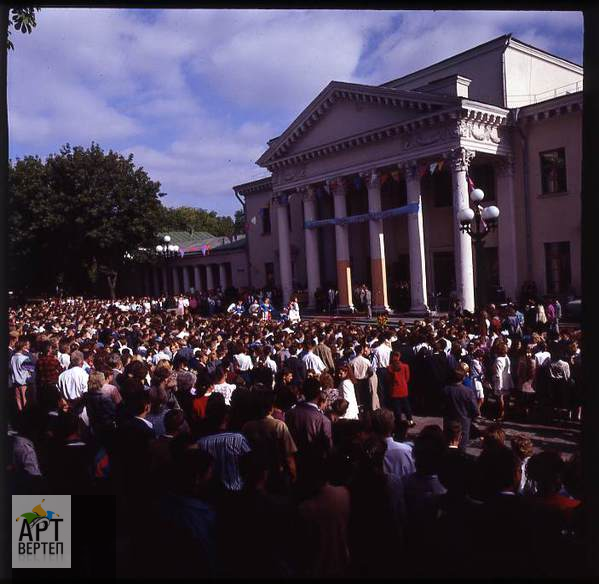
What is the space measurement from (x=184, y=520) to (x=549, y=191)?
71.4 feet

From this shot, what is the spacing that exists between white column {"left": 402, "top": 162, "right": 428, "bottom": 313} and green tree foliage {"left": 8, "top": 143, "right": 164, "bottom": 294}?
23165mm

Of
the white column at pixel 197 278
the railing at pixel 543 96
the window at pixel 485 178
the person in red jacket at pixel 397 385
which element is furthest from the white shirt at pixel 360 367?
the white column at pixel 197 278

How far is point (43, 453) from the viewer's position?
576cm

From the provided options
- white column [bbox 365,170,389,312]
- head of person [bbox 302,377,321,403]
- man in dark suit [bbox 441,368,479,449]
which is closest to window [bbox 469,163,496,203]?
white column [bbox 365,170,389,312]

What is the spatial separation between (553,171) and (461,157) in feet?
13.4

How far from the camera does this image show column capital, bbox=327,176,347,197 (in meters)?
26.0

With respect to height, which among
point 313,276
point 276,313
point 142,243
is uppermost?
point 142,243

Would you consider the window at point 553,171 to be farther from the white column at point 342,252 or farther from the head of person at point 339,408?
the head of person at point 339,408

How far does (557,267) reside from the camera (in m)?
21.7

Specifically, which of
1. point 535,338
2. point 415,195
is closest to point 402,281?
A: point 415,195

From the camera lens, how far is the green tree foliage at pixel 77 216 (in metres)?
37.2

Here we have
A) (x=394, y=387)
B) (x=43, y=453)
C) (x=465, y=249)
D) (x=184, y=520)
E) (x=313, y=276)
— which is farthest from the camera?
(x=313, y=276)

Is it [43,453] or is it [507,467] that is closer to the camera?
[507,467]

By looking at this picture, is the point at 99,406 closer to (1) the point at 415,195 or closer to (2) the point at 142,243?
(1) the point at 415,195
